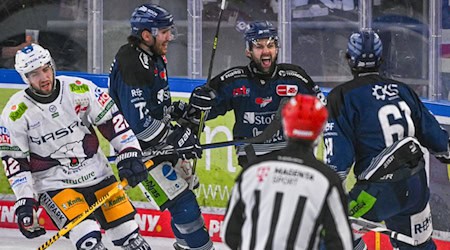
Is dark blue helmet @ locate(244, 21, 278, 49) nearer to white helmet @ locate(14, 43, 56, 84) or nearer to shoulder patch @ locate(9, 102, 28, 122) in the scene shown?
white helmet @ locate(14, 43, 56, 84)

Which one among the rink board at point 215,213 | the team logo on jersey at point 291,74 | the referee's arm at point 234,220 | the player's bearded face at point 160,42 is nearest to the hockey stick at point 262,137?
the team logo on jersey at point 291,74

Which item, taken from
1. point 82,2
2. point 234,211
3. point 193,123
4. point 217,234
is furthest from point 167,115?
point 234,211

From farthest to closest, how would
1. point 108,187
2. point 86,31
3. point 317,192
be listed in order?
1. point 86,31
2. point 108,187
3. point 317,192

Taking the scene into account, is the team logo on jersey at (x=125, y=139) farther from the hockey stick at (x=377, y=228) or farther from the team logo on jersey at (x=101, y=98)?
the hockey stick at (x=377, y=228)

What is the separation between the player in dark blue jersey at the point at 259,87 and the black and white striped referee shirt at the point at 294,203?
212 cm

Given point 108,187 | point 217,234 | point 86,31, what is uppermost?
point 86,31

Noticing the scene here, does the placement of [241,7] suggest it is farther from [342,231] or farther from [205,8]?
[342,231]

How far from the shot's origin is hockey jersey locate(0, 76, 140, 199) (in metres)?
5.61

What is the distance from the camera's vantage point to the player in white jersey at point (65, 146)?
5590 mm

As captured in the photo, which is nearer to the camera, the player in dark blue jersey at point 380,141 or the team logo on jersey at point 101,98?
the player in dark blue jersey at point 380,141

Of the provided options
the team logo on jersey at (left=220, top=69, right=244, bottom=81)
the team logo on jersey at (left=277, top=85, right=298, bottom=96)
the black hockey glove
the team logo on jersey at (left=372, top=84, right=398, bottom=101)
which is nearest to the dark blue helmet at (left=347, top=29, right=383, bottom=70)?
the team logo on jersey at (left=372, top=84, right=398, bottom=101)

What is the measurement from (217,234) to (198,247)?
90 cm

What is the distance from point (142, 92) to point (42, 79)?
2.09 feet

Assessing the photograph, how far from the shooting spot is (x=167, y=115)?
20.8ft
